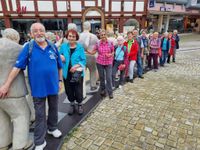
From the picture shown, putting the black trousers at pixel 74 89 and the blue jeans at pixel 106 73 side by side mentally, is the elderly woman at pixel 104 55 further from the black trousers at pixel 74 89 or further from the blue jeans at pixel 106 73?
the black trousers at pixel 74 89

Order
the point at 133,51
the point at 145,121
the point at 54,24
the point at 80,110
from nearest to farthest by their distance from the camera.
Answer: the point at 145,121 → the point at 80,110 → the point at 133,51 → the point at 54,24

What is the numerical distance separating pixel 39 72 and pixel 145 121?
2.28 metres

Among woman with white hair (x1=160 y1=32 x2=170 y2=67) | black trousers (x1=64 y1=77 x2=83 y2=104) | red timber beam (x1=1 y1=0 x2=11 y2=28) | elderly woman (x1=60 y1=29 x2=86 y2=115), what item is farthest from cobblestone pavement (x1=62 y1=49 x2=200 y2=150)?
red timber beam (x1=1 y1=0 x2=11 y2=28)

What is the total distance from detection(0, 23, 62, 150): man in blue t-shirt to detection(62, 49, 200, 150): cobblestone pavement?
2.12 ft

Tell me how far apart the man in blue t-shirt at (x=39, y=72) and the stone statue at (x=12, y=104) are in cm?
10

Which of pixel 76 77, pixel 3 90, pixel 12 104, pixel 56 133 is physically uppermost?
pixel 3 90

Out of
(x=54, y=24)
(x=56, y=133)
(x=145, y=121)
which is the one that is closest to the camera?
(x=56, y=133)

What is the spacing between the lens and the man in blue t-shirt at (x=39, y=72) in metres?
2.28

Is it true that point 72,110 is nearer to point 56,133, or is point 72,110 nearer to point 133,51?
point 56,133

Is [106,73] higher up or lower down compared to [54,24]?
lower down

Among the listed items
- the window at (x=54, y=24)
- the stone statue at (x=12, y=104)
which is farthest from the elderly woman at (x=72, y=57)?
the window at (x=54, y=24)

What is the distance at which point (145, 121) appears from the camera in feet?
11.5

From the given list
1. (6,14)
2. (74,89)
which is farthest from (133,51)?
(6,14)

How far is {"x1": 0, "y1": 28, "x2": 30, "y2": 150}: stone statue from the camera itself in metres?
2.28
